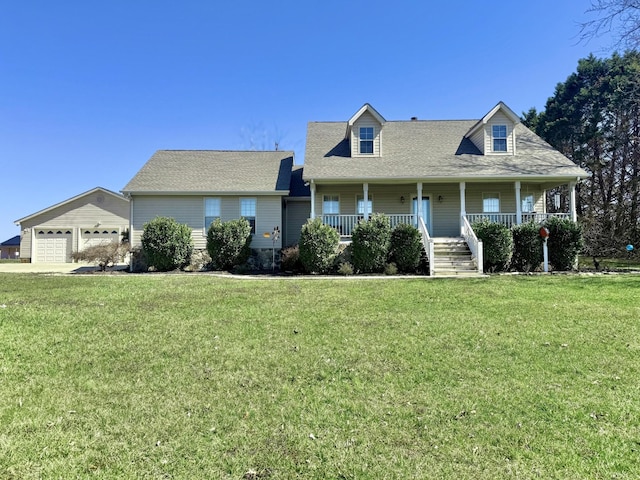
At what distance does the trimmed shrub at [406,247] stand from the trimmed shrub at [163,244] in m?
8.69

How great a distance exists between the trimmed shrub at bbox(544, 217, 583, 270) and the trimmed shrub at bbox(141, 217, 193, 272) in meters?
14.5

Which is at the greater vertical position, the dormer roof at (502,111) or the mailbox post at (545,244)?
the dormer roof at (502,111)

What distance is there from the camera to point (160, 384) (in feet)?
13.1

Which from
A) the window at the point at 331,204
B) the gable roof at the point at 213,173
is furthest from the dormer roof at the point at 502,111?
the gable roof at the point at 213,173

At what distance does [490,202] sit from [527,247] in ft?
15.1

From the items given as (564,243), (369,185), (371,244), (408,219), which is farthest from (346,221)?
(564,243)

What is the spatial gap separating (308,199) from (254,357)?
1384 centimetres

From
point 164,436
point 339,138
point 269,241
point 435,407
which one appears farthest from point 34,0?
point 435,407

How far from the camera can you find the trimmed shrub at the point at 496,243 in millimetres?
13258

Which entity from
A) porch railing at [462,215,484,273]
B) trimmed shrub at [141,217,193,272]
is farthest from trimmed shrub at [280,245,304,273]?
porch railing at [462,215,484,273]

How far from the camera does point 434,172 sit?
15.7 meters

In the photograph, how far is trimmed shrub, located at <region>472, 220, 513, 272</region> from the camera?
43.5ft

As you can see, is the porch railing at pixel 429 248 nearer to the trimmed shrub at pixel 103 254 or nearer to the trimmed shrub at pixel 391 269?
the trimmed shrub at pixel 391 269

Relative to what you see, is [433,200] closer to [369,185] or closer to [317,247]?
[369,185]
